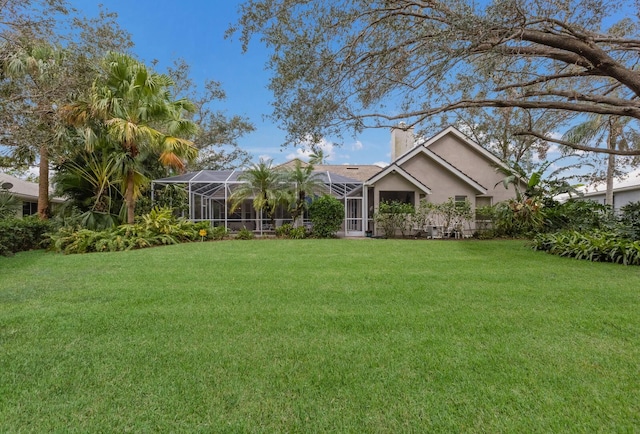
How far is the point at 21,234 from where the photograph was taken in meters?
11.6

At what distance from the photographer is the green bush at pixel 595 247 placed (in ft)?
27.4

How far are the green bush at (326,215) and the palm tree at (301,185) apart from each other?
0.87 meters

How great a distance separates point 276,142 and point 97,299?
217 inches

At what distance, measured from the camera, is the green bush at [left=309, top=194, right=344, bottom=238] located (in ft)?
50.3

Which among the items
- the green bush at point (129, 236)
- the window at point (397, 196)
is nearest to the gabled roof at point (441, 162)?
the window at point (397, 196)

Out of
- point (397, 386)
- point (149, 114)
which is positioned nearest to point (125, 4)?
point (149, 114)

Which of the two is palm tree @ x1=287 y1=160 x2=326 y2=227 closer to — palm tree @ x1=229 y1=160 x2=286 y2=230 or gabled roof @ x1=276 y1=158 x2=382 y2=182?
palm tree @ x1=229 y1=160 x2=286 y2=230

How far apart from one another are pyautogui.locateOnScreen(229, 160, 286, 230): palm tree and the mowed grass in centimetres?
896

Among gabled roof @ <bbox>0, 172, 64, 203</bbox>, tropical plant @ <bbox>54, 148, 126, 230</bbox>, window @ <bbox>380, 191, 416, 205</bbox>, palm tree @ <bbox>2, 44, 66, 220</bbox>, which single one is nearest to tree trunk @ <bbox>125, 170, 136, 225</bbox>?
tropical plant @ <bbox>54, 148, 126, 230</bbox>

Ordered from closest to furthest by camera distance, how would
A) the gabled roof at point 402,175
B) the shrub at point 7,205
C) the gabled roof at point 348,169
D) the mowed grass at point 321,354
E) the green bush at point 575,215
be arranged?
the mowed grass at point 321,354
the green bush at point 575,215
the shrub at point 7,205
the gabled roof at point 402,175
the gabled roof at point 348,169

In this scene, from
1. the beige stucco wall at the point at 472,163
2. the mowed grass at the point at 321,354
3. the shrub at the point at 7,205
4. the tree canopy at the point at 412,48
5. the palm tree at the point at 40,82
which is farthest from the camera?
the beige stucco wall at the point at 472,163

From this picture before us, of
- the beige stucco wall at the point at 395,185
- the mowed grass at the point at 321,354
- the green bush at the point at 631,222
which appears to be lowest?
the mowed grass at the point at 321,354

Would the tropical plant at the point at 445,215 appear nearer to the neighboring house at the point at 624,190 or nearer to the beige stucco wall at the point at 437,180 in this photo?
the beige stucco wall at the point at 437,180

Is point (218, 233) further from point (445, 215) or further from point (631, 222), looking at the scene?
point (631, 222)
